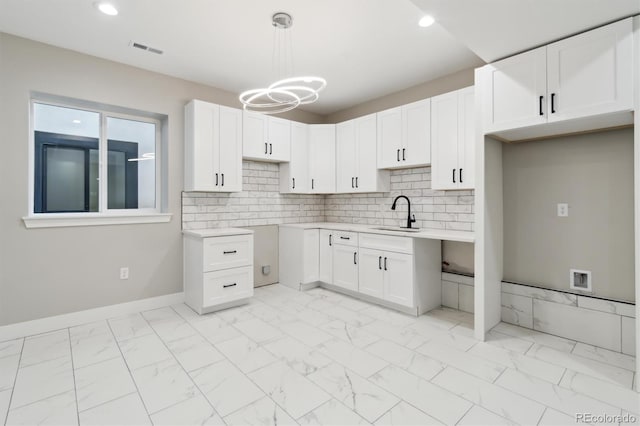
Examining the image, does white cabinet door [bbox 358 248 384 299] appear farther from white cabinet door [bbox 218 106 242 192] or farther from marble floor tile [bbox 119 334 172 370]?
marble floor tile [bbox 119 334 172 370]

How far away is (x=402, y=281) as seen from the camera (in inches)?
134

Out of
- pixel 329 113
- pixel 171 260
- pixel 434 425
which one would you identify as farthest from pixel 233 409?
pixel 329 113

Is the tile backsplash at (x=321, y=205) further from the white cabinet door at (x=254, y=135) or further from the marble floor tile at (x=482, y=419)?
the marble floor tile at (x=482, y=419)

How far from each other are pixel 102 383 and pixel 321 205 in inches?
149

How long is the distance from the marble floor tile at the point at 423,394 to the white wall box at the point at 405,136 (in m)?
2.27

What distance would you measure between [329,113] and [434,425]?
4.62m

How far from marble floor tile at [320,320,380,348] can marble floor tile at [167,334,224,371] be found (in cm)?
102

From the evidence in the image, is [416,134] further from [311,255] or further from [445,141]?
[311,255]

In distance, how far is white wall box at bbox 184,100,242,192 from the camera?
12.0 ft

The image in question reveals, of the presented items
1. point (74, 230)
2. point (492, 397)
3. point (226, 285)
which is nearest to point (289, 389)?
point (492, 397)

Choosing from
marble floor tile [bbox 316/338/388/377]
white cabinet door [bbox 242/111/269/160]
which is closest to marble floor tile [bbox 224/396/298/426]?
marble floor tile [bbox 316/338/388/377]

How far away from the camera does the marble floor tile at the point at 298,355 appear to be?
7.67 ft

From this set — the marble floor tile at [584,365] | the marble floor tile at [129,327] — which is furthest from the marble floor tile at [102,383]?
the marble floor tile at [584,365]

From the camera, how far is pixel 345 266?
13.3ft
